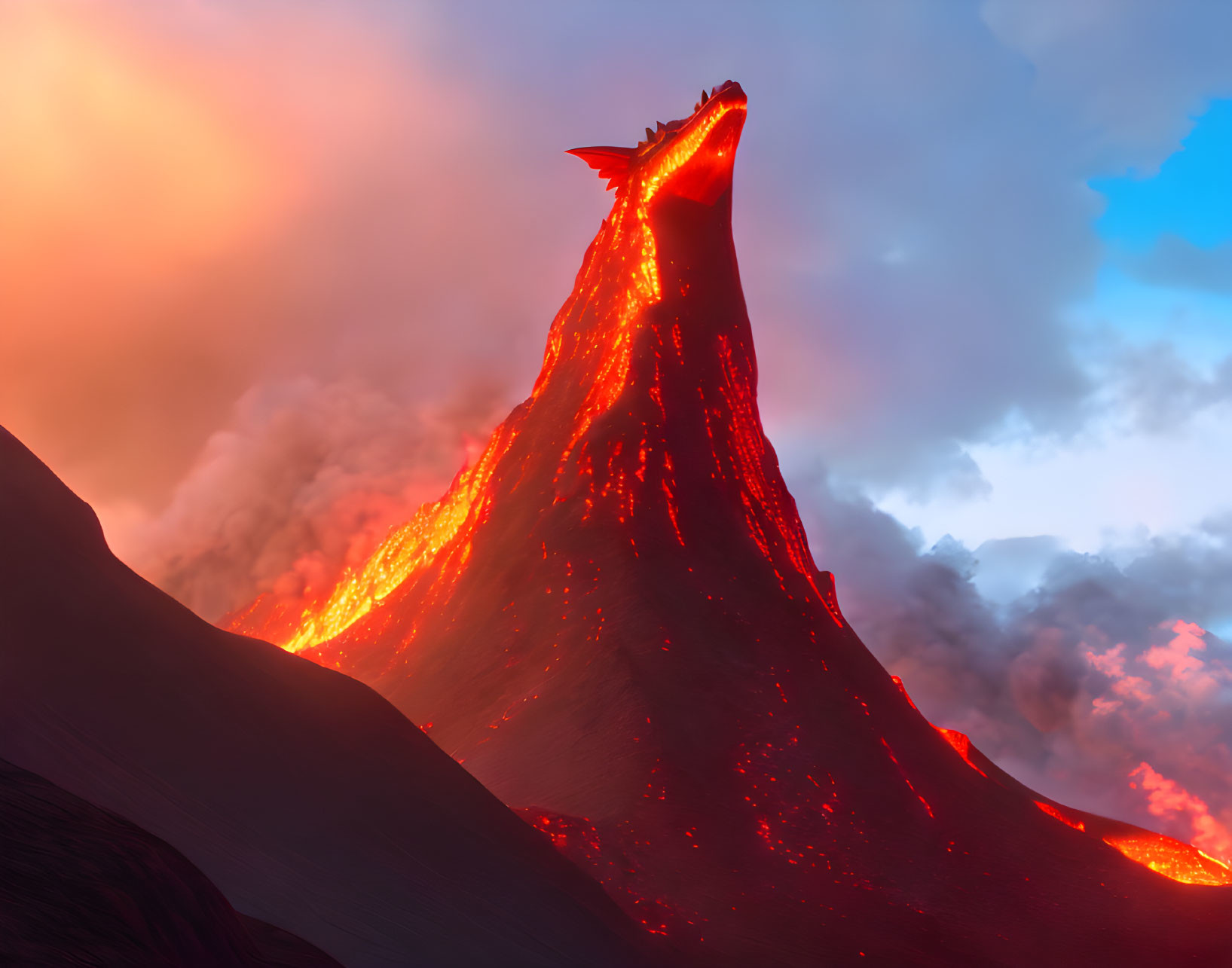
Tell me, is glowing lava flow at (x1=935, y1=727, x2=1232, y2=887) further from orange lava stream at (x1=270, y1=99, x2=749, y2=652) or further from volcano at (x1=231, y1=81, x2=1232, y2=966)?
orange lava stream at (x1=270, y1=99, x2=749, y2=652)

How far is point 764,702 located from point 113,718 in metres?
8.68

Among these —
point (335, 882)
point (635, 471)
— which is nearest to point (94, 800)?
point (335, 882)

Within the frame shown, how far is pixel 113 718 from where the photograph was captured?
22.4 ft

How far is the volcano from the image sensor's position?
447 inches

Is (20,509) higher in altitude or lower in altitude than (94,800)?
higher

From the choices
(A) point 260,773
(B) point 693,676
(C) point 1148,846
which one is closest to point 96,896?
(A) point 260,773

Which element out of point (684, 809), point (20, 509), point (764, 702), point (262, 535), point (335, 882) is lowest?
point (335, 882)

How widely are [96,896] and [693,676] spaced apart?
30.9 ft

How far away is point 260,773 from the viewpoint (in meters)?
7.46

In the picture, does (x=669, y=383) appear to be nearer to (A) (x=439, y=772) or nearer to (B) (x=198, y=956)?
(A) (x=439, y=772)

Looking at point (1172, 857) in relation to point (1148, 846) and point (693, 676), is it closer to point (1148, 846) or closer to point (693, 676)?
point (1148, 846)

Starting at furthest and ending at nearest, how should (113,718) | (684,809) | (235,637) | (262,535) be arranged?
(262,535) → (684,809) → (235,637) → (113,718)

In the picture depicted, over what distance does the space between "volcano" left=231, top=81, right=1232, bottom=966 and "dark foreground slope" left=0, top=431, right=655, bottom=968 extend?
1908 mm

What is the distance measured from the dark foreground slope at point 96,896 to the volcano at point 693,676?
5.38 metres
